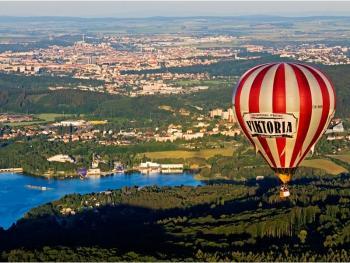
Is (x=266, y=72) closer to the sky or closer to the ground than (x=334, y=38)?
closer to the sky

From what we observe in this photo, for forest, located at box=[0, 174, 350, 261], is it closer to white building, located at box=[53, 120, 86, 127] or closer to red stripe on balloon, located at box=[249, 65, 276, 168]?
red stripe on balloon, located at box=[249, 65, 276, 168]

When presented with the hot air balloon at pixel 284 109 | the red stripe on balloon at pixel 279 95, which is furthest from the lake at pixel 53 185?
the red stripe on balloon at pixel 279 95

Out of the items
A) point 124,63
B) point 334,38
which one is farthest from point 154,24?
point 124,63

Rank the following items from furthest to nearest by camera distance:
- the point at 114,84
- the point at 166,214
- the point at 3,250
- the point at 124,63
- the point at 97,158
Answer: the point at 124,63
the point at 114,84
the point at 97,158
the point at 166,214
the point at 3,250

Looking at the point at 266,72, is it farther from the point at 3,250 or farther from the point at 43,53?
the point at 43,53

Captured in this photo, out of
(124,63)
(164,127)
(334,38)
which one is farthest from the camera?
(334,38)

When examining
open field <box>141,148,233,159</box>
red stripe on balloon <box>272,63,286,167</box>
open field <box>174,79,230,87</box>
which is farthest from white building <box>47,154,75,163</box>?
open field <box>174,79,230,87</box>

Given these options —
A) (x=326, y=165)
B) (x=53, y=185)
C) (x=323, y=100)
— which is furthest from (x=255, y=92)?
(x=326, y=165)

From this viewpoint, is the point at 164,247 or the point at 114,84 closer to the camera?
the point at 164,247
